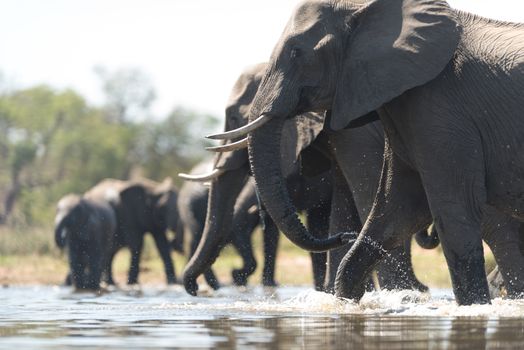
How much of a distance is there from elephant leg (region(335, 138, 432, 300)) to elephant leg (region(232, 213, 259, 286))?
6.20 meters

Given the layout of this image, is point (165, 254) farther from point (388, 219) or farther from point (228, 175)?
point (388, 219)

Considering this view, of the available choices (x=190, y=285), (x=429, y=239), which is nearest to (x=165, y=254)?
(x=190, y=285)

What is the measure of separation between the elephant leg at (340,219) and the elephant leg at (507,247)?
1081 millimetres

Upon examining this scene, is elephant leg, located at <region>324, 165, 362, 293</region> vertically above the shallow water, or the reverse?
elephant leg, located at <region>324, 165, 362, 293</region>

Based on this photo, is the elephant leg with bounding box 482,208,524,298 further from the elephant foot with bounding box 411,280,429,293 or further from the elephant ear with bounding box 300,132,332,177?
the elephant ear with bounding box 300,132,332,177

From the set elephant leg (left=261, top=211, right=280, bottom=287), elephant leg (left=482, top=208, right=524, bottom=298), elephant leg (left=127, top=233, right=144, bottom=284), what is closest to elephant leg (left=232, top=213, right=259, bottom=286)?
elephant leg (left=261, top=211, right=280, bottom=287)

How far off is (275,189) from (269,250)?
670cm

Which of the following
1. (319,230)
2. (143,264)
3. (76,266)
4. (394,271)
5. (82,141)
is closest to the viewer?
(394,271)

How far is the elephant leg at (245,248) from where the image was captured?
15123 mm

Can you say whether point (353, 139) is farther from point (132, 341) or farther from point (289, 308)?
point (132, 341)

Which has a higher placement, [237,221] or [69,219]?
[69,219]

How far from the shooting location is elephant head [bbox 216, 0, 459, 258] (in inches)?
324

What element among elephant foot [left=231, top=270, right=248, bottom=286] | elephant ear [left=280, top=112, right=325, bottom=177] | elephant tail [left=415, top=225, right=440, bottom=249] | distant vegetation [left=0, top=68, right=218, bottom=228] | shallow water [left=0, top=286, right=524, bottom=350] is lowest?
shallow water [left=0, top=286, right=524, bottom=350]

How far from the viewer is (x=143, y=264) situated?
25.9 m
